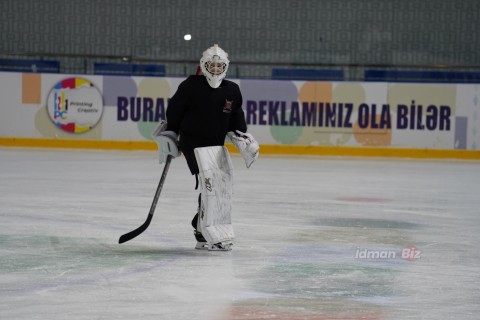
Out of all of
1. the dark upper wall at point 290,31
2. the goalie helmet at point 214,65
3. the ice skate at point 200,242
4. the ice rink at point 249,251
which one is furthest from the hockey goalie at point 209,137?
the dark upper wall at point 290,31

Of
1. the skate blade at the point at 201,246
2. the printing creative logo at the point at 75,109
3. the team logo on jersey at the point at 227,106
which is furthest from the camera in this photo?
the printing creative logo at the point at 75,109

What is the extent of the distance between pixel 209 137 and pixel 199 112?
16 centimetres

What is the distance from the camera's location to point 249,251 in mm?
5852

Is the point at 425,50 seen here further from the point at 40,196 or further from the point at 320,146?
the point at 40,196

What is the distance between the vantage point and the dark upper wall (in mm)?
17969

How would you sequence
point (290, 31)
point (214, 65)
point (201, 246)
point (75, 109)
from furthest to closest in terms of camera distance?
1. point (290, 31)
2. point (75, 109)
3. point (201, 246)
4. point (214, 65)

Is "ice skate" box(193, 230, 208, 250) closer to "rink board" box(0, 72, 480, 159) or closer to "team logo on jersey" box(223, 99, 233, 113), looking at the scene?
"team logo on jersey" box(223, 99, 233, 113)

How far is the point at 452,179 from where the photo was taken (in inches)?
445

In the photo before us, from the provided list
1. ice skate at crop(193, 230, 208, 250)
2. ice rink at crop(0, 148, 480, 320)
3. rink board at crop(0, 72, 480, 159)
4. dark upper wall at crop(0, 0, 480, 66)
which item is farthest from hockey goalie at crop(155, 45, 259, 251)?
dark upper wall at crop(0, 0, 480, 66)

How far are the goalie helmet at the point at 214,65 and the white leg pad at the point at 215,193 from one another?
40 cm

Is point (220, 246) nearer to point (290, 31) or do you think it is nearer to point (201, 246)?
point (201, 246)

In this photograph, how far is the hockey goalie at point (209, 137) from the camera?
5688 mm

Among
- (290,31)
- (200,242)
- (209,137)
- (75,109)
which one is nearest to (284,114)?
(75,109)

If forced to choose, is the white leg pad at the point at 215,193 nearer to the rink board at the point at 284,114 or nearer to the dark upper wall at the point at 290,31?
the rink board at the point at 284,114
